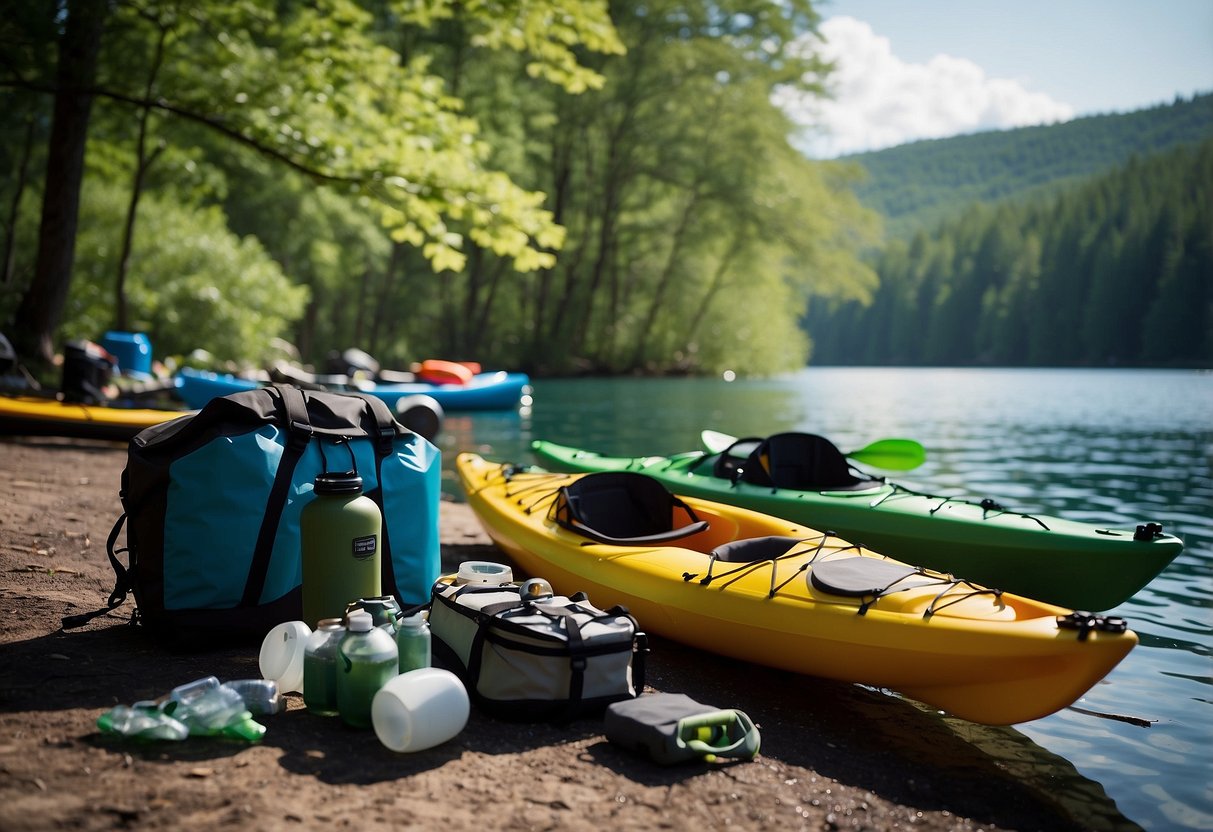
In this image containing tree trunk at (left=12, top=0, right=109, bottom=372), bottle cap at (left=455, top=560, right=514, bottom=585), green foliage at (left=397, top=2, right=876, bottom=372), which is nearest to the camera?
bottle cap at (left=455, top=560, right=514, bottom=585)

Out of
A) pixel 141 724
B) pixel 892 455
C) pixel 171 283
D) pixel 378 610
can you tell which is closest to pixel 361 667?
pixel 378 610

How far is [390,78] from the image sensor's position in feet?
27.6

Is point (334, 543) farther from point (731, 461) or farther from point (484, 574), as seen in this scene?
point (731, 461)

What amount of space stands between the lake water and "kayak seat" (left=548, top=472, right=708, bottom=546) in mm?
1731

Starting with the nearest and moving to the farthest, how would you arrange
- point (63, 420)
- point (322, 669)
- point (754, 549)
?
point (322, 669) → point (754, 549) → point (63, 420)

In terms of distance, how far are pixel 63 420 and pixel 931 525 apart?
6.97 meters

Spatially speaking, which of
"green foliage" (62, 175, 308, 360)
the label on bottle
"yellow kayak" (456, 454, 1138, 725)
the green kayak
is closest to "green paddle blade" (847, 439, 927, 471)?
the green kayak

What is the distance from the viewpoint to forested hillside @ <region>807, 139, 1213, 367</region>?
2309 inches

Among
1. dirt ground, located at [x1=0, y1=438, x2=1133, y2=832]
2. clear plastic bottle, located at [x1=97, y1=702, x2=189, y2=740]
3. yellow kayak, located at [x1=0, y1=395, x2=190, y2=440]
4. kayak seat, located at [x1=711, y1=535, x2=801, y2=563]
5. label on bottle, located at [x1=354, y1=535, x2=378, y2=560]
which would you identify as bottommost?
dirt ground, located at [x1=0, y1=438, x2=1133, y2=832]

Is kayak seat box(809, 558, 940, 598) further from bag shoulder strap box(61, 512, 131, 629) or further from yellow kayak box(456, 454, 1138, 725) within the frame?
bag shoulder strap box(61, 512, 131, 629)

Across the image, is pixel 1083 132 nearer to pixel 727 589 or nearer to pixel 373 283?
pixel 373 283

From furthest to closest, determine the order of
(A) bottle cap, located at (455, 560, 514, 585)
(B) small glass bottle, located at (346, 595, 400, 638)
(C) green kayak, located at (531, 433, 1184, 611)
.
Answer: (C) green kayak, located at (531, 433, 1184, 611)
(A) bottle cap, located at (455, 560, 514, 585)
(B) small glass bottle, located at (346, 595, 400, 638)

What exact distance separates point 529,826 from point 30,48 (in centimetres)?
1082

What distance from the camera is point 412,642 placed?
274cm
